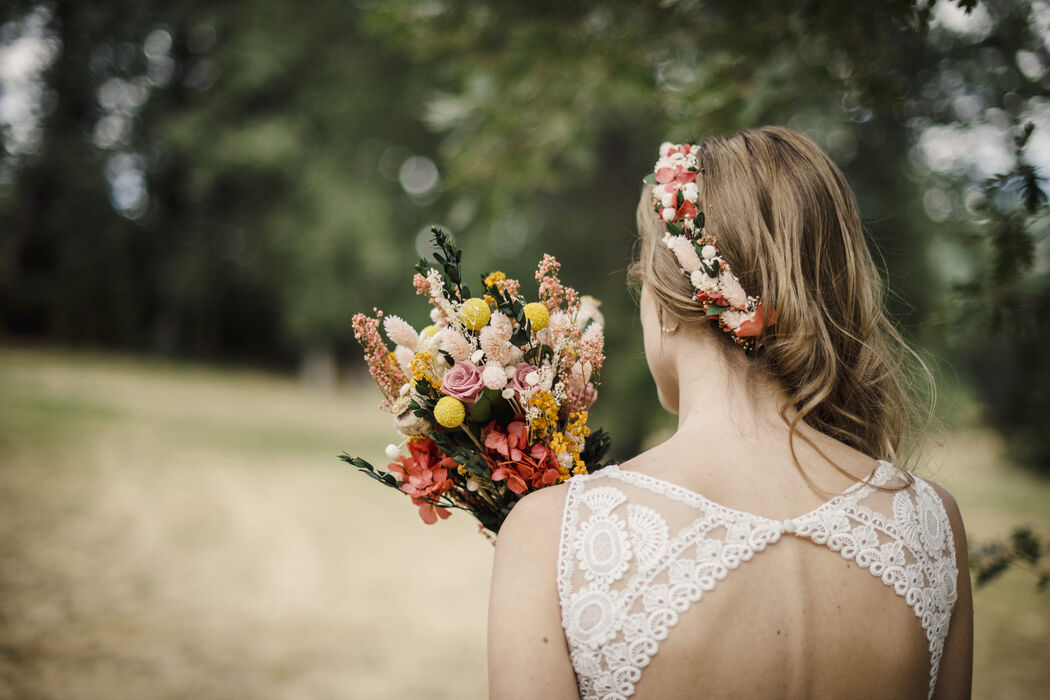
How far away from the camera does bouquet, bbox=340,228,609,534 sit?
161cm

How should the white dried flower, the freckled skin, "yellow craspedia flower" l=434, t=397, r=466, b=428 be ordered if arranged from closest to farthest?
the freckled skin < "yellow craspedia flower" l=434, t=397, r=466, b=428 < the white dried flower

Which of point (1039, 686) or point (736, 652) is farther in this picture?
point (1039, 686)

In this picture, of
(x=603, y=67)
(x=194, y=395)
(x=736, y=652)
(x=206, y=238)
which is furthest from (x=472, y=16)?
(x=206, y=238)

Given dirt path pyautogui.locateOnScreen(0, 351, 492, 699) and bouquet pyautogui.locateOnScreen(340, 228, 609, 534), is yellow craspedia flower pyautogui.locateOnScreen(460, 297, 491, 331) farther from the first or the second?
dirt path pyautogui.locateOnScreen(0, 351, 492, 699)

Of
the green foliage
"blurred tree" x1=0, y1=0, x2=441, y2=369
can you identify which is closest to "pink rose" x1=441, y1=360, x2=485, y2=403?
the green foliage

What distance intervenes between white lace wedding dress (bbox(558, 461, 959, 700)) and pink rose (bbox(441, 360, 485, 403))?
344mm

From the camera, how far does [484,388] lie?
162 centimetres

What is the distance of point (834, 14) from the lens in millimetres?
2227

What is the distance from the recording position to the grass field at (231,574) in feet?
15.9

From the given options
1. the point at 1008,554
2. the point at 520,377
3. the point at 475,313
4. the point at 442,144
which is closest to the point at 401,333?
the point at 475,313

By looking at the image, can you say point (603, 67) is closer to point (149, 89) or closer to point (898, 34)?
point (898, 34)

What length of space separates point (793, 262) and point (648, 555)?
0.69 metres

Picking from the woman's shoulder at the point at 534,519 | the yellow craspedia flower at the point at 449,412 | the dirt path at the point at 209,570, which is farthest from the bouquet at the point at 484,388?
the dirt path at the point at 209,570

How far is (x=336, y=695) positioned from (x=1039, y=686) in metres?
5.08
